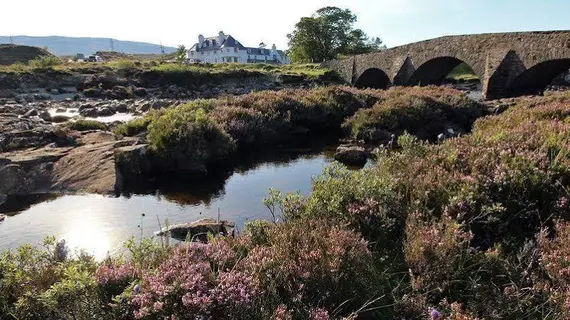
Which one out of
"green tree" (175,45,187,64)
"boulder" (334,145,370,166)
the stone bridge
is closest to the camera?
"boulder" (334,145,370,166)

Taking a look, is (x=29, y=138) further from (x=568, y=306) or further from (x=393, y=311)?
(x=568, y=306)

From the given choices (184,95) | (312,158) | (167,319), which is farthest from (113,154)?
(184,95)

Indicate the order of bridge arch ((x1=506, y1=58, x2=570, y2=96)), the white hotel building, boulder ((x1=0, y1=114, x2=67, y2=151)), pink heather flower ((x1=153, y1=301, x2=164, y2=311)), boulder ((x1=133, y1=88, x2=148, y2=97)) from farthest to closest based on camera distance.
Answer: the white hotel building < boulder ((x1=133, y1=88, x2=148, y2=97)) < bridge arch ((x1=506, y1=58, x2=570, y2=96)) < boulder ((x1=0, y1=114, x2=67, y2=151)) < pink heather flower ((x1=153, y1=301, x2=164, y2=311))

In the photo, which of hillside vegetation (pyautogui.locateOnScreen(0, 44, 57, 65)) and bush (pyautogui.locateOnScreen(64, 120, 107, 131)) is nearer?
bush (pyautogui.locateOnScreen(64, 120, 107, 131))

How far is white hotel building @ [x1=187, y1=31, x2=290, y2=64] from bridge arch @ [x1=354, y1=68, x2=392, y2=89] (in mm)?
68737

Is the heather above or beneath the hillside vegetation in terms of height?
beneath

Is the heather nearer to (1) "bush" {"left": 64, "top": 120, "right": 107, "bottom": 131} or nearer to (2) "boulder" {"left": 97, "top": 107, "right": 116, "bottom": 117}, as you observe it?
(1) "bush" {"left": 64, "top": 120, "right": 107, "bottom": 131}

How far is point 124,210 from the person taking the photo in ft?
29.3

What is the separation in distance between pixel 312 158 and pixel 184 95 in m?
27.8

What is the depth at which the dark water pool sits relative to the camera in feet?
25.2

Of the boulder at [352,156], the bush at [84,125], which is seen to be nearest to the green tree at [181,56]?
the bush at [84,125]

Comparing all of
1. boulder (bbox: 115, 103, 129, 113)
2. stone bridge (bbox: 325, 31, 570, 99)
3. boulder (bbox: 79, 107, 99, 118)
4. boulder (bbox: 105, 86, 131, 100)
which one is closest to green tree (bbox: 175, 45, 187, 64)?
boulder (bbox: 105, 86, 131, 100)

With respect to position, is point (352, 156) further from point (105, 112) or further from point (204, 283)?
point (105, 112)

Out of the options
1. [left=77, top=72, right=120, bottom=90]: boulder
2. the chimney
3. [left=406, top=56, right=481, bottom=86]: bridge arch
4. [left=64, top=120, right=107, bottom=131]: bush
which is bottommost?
[left=64, top=120, right=107, bottom=131]: bush
